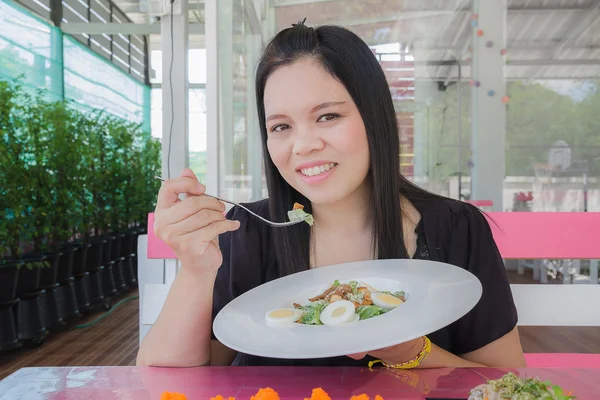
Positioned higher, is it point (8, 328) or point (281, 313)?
point (281, 313)

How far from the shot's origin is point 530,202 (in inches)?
246

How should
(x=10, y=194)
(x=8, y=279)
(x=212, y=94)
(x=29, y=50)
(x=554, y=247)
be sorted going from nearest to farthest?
(x=554, y=247)
(x=212, y=94)
(x=8, y=279)
(x=10, y=194)
(x=29, y=50)

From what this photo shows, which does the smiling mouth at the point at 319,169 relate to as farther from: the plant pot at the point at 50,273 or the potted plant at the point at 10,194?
the plant pot at the point at 50,273

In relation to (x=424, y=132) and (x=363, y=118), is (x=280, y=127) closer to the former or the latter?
(x=363, y=118)

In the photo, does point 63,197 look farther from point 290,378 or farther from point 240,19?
point 290,378

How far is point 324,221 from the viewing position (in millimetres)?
1421

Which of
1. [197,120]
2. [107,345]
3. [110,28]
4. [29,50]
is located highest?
[110,28]

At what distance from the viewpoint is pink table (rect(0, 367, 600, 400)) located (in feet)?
2.78

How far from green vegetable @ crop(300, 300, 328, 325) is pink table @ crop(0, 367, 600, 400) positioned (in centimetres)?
8

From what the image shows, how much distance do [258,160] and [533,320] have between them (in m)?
3.18

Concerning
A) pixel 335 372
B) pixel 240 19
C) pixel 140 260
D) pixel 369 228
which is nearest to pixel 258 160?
pixel 240 19

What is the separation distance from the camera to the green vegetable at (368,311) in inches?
35.6

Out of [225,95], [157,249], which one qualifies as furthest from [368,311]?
[225,95]

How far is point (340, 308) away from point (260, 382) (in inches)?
6.9
